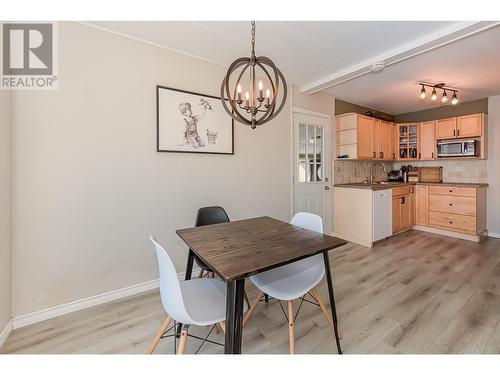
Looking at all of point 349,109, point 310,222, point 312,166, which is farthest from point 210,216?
point 349,109

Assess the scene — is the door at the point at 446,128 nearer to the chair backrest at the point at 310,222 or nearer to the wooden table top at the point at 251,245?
the chair backrest at the point at 310,222

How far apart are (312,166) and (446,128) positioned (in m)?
2.71

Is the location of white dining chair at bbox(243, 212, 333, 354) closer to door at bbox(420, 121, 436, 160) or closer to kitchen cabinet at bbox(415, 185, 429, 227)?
kitchen cabinet at bbox(415, 185, 429, 227)

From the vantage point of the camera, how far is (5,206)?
164 cm

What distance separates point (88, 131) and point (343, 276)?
115 inches

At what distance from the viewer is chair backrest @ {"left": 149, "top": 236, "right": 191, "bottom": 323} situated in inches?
42.8

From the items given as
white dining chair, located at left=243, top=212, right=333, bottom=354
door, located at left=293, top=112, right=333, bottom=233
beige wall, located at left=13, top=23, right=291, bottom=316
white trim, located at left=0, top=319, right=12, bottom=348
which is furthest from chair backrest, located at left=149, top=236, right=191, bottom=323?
door, located at left=293, top=112, right=333, bottom=233

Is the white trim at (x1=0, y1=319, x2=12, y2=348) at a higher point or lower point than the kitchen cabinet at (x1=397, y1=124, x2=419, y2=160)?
lower

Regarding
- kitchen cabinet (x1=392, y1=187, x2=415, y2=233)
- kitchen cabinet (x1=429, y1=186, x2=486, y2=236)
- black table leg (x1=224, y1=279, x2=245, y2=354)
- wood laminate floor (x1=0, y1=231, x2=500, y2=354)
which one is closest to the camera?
black table leg (x1=224, y1=279, x2=245, y2=354)

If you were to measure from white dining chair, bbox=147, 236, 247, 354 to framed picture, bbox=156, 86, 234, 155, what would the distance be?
1410mm
